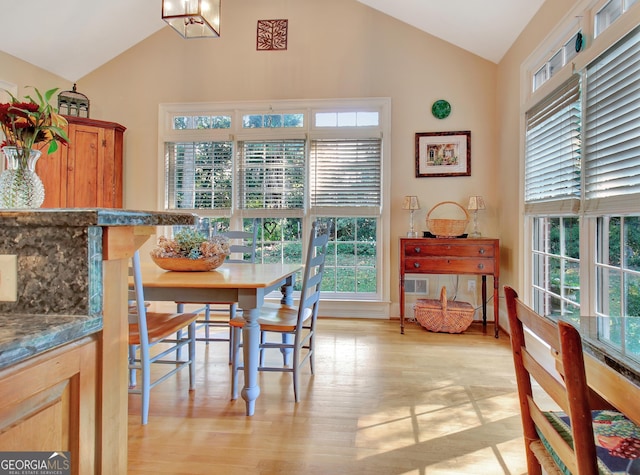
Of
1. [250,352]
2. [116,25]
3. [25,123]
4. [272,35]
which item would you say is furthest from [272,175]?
[25,123]

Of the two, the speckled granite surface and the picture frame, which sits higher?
the picture frame

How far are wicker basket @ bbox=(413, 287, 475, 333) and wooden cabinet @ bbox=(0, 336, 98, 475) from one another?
3260 mm

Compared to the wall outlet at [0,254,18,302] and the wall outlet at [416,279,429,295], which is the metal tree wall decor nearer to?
the wall outlet at [416,279,429,295]

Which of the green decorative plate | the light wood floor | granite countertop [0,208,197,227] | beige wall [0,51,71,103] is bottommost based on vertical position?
the light wood floor

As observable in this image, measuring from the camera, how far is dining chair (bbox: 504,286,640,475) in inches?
29.4

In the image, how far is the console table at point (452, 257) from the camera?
3381 millimetres

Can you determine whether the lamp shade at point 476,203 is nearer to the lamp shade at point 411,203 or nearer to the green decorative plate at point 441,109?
the lamp shade at point 411,203

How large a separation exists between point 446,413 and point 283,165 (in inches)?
116

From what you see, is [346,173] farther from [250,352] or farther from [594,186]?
[250,352]

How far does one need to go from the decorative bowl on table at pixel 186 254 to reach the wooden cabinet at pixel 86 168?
2094 mm

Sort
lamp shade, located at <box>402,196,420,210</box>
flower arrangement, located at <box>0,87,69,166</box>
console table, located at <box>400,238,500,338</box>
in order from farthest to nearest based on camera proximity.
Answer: lamp shade, located at <box>402,196,420,210</box> → console table, located at <box>400,238,500,338</box> → flower arrangement, located at <box>0,87,69,166</box>

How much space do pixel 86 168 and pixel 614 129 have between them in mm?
4448

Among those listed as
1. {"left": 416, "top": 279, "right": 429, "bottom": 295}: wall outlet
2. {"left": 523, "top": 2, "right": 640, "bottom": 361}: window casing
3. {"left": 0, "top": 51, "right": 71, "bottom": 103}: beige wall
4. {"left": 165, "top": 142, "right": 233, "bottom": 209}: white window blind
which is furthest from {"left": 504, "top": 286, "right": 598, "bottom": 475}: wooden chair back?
{"left": 0, "top": 51, "right": 71, "bottom": 103}: beige wall

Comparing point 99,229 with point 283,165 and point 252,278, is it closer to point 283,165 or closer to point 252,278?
point 252,278
